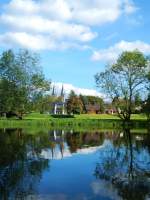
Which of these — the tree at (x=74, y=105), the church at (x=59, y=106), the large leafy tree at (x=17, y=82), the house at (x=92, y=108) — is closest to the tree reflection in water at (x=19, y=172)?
the large leafy tree at (x=17, y=82)

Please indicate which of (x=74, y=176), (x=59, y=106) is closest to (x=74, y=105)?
(x=59, y=106)

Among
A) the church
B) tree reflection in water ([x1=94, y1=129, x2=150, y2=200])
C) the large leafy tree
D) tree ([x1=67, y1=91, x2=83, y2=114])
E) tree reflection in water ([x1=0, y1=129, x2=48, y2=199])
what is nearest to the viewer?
tree reflection in water ([x1=0, y1=129, x2=48, y2=199])

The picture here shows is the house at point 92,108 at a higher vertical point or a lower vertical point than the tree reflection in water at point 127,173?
higher

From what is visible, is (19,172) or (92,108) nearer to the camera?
(19,172)

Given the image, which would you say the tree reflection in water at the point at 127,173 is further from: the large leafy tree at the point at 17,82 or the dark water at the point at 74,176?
the large leafy tree at the point at 17,82

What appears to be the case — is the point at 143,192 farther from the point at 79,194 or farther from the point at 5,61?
the point at 5,61

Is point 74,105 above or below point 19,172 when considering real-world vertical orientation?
above

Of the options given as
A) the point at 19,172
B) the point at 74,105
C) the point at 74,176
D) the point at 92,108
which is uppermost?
the point at 92,108

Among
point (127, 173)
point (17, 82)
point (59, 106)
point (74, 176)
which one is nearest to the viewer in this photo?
point (74, 176)

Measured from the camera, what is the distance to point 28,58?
9050 centimetres

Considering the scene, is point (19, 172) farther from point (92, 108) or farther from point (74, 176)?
point (92, 108)

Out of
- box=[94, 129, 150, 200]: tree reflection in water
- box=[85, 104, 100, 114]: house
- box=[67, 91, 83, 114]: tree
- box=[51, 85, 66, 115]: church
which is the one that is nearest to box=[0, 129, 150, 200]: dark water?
box=[94, 129, 150, 200]: tree reflection in water

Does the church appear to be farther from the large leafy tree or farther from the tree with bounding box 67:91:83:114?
the large leafy tree

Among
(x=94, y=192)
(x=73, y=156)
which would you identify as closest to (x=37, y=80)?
(x=73, y=156)
